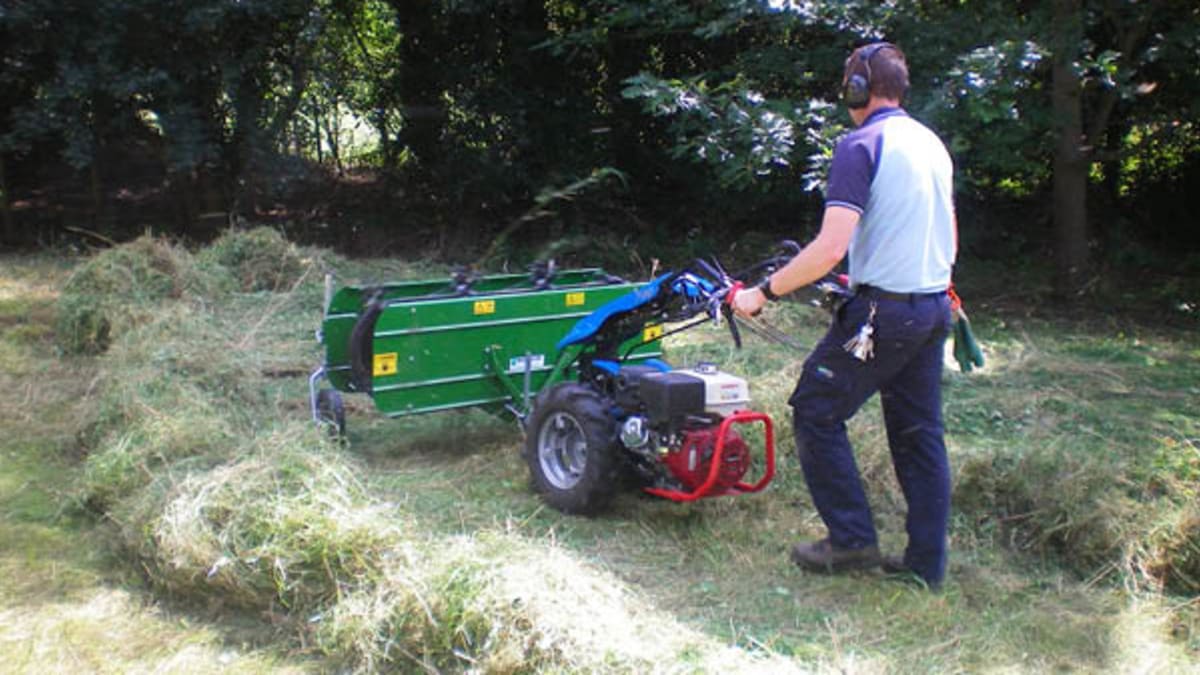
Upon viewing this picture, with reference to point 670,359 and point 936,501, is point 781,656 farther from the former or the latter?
point 670,359

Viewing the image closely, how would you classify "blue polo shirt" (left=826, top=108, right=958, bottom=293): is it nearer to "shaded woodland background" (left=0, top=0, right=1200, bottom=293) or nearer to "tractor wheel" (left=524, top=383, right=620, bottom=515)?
"tractor wheel" (left=524, top=383, right=620, bottom=515)

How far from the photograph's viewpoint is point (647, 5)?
10.9m

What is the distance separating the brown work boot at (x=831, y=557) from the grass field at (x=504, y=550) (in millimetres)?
60

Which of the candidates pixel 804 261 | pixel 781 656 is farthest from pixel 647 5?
pixel 781 656

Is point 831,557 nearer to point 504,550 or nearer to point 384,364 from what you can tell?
point 504,550

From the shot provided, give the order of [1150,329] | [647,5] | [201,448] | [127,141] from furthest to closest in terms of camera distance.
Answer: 1. [127,141]
2. [647,5]
3. [1150,329]
4. [201,448]

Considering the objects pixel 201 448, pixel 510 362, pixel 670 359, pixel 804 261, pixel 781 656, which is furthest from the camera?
pixel 670 359

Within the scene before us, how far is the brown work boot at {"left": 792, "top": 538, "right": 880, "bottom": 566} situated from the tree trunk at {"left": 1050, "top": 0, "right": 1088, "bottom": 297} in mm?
6629

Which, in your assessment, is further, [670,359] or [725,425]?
[670,359]

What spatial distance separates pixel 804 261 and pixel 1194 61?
778 centimetres

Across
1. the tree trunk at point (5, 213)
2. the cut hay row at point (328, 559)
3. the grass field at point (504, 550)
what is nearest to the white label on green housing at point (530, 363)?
the grass field at point (504, 550)

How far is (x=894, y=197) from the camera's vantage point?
377cm

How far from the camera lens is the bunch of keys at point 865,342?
12.4ft

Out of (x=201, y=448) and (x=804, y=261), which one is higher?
(x=804, y=261)
